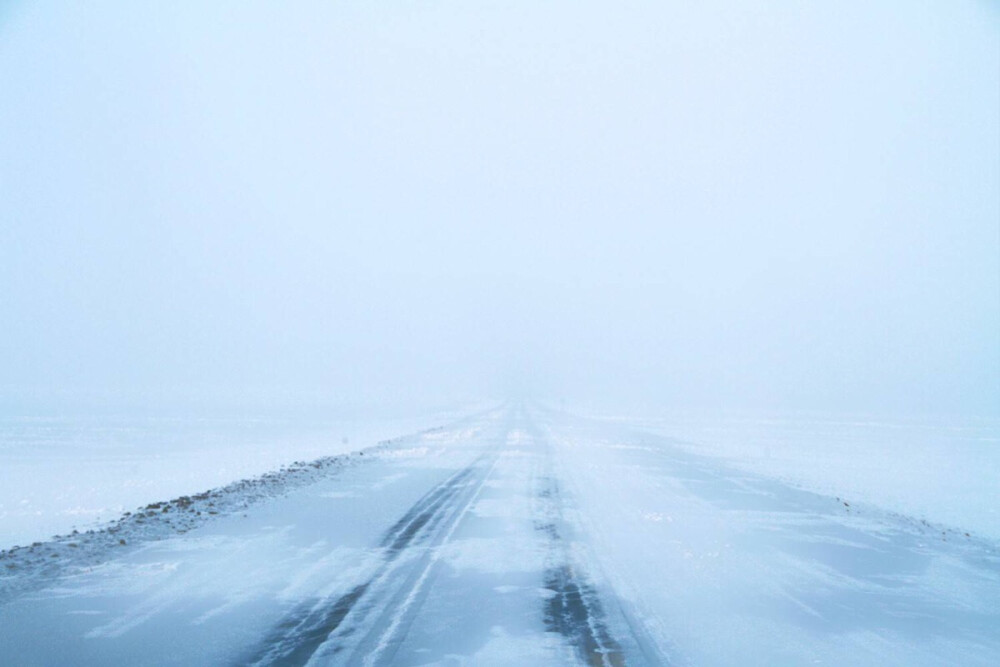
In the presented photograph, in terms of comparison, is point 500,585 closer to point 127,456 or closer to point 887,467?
point 127,456

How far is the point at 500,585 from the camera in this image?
9977 millimetres

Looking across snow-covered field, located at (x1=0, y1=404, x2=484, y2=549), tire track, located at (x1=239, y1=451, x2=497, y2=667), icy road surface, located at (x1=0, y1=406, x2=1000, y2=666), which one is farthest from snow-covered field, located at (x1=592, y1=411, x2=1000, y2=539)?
snow-covered field, located at (x1=0, y1=404, x2=484, y2=549)

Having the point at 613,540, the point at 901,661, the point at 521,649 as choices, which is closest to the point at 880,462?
the point at 613,540

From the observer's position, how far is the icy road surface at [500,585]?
7492 millimetres

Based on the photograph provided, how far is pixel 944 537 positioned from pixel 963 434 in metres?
67.6

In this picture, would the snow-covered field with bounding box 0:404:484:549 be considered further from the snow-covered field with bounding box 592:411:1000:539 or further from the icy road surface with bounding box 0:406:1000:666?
the snow-covered field with bounding box 592:411:1000:539

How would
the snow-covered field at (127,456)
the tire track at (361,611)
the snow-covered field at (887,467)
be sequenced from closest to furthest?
1. the tire track at (361,611)
2. the snow-covered field at (127,456)
3. the snow-covered field at (887,467)

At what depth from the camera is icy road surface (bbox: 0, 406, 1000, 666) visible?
7.49 meters

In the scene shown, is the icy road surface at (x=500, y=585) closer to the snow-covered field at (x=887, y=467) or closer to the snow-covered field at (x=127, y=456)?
the snow-covered field at (x=127, y=456)

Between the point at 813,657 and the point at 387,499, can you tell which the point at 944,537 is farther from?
the point at 387,499

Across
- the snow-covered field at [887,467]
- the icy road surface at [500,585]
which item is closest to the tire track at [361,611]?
the icy road surface at [500,585]

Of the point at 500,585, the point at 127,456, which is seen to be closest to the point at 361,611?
the point at 500,585

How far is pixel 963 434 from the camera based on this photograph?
2771 inches

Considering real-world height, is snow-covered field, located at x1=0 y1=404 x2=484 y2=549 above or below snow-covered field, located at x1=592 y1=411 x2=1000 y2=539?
above
